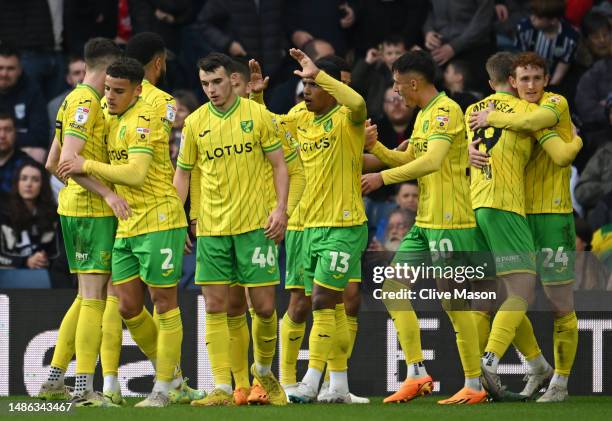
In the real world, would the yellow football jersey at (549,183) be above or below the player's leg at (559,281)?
above

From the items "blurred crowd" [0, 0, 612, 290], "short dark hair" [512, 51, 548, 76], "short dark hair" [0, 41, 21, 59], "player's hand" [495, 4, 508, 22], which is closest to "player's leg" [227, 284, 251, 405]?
"short dark hair" [512, 51, 548, 76]

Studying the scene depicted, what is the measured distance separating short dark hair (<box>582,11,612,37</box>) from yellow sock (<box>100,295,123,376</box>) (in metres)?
6.61

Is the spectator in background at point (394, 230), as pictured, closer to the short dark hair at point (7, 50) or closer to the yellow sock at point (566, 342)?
the yellow sock at point (566, 342)

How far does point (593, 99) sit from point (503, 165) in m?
4.12

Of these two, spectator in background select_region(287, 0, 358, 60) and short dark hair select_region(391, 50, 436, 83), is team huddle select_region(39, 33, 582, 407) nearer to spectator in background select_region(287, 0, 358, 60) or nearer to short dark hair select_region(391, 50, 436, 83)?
short dark hair select_region(391, 50, 436, 83)

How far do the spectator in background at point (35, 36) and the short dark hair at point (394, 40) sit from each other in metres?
3.19

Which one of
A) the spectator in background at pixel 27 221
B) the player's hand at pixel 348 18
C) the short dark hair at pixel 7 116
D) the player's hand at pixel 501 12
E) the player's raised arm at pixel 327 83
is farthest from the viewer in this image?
the player's hand at pixel 501 12

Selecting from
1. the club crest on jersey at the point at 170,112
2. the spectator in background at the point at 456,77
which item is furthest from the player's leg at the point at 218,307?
the spectator in background at the point at 456,77

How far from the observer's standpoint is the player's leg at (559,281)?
10.9 metres

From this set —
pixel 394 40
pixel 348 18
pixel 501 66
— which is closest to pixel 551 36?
pixel 394 40

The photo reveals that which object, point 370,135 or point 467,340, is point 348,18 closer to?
point 370,135

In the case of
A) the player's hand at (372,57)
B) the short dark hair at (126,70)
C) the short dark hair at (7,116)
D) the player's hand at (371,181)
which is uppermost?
the player's hand at (372,57)

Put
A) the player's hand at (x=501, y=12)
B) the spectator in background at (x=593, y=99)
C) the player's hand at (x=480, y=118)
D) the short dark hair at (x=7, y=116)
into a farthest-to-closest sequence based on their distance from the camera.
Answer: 1. the player's hand at (x=501, y=12)
2. the spectator in background at (x=593, y=99)
3. the short dark hair at (x=7, y=116)
4. the player's hand at (x=480, y=118)

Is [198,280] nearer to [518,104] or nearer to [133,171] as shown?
[133,171]
